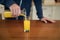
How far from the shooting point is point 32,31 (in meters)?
1.37

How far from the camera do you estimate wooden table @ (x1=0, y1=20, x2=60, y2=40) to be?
1261 millimetres

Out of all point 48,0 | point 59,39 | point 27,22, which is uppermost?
point 48,0

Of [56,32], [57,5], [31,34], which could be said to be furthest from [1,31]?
[57,5]

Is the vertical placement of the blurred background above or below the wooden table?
above

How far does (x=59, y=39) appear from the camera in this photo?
123 cm

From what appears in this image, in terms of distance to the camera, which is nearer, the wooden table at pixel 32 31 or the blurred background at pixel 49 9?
the wooden table at pixel 32 31

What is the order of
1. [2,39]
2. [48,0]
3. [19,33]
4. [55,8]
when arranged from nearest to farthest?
[2,39], [19,33], [48,0], [55,8]

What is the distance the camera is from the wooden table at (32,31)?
1261 millimetres

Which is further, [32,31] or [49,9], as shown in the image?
[49,9]

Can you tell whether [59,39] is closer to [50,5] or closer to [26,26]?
[26,26]

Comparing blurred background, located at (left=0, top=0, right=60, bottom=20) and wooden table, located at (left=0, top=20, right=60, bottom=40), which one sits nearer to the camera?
wooden table, located at (left=0, top=20, right=60, bottom=40)

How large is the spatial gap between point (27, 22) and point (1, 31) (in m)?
0.24

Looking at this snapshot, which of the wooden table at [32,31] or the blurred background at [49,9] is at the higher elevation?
the blurred background at [49,9]

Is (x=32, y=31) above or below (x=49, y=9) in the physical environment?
below
